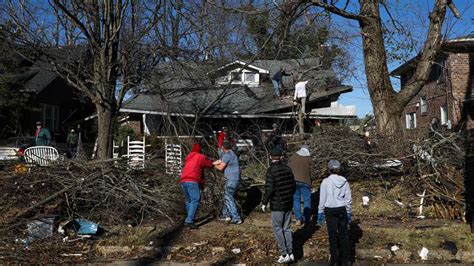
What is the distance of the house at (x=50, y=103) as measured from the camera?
23281 mm

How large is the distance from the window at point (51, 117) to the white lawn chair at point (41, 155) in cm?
1521

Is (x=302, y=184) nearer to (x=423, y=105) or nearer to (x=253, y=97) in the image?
(x=253, y=97)

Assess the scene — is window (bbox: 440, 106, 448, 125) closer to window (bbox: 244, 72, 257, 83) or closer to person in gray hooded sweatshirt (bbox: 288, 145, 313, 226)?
window (bbox: 244, 72, 257, 83)

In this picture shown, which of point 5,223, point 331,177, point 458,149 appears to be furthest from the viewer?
point 458,149

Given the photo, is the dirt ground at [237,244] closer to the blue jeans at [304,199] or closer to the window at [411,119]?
the blue jeans at [304,199]

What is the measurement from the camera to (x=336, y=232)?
22.3 feet

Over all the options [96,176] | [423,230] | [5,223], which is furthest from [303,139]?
[5,223]

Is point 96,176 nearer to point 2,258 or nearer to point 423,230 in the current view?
point 2,258

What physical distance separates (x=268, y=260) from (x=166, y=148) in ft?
16.2

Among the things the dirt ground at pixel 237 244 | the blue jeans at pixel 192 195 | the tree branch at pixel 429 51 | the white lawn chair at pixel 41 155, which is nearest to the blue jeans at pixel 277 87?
the tree branch at pixel 429 51

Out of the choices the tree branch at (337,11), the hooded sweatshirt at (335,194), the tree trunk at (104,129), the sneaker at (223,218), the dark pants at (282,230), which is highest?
the tree branch at (337,11)

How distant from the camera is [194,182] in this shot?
8.70 meters

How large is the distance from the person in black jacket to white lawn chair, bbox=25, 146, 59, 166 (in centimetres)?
504

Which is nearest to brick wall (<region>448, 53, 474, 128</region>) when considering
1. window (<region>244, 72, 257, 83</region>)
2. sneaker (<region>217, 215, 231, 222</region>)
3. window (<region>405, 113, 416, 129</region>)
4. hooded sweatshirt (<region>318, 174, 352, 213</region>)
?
window (<region>405, 113, 416, 129</region>)
